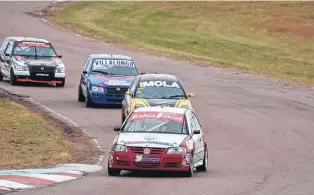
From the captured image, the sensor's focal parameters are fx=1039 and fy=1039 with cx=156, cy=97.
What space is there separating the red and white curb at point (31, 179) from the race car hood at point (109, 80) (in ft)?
42.4

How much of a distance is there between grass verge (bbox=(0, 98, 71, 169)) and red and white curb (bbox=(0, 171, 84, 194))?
1.85 metres

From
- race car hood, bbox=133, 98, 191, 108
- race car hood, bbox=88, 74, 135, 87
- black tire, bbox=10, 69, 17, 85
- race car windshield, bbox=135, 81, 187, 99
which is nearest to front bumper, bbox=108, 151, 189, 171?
race car hood, bbox=133, 98, 191, 108

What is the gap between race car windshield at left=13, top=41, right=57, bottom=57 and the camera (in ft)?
124

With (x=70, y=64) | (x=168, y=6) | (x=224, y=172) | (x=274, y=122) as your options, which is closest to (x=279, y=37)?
(x=168, y=6)

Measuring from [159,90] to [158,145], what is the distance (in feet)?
27.3

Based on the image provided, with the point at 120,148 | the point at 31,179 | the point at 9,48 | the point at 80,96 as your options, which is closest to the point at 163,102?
the point at 120,148

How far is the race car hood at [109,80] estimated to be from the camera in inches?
1251

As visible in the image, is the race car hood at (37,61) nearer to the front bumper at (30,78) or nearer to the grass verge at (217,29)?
the front bumper at (30,78)

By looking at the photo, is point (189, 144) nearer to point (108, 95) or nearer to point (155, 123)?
point (155, 123)

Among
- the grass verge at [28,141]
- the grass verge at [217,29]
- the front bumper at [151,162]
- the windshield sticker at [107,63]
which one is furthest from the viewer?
the grass verge at [217,29]

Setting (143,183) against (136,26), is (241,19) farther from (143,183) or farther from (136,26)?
(143,183)

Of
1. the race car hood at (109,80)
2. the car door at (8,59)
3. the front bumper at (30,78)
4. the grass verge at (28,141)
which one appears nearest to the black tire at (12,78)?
the front bumper at (30,78)

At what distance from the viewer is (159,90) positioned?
87.7 ft

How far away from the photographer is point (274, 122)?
29.7 m
